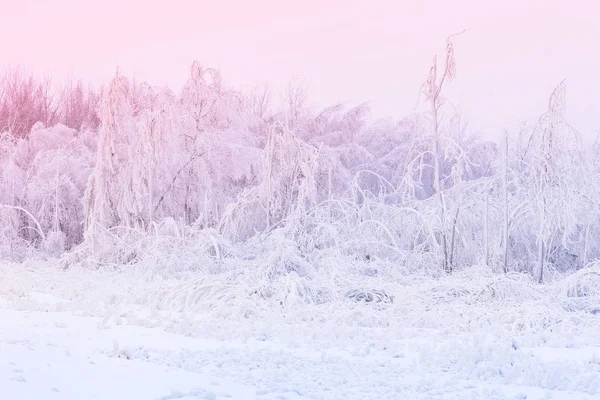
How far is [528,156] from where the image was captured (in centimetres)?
1405

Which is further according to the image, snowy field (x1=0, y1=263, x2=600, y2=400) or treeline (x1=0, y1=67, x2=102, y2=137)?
treeline (x1=0, y1=67, x2=102, y2=137)

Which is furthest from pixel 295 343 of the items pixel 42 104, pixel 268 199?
pixel 42 104

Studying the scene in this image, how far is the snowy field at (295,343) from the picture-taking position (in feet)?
19.1

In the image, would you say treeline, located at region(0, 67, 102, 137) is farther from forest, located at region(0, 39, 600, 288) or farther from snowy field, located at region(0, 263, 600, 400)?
snowy field, located at region(0, 263, 600, 400)

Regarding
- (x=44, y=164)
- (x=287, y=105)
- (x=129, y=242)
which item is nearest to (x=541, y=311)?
(x=129, y=242)

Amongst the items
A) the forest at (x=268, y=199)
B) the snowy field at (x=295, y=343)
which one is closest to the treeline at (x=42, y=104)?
the forest at (x=268, y=199)

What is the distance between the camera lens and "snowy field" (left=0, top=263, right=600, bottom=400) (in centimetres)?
581

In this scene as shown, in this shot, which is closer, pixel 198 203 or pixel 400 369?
pixel 400 369

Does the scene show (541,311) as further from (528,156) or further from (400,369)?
(528,156)

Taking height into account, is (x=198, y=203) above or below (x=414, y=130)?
below

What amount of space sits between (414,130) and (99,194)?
11.2 m

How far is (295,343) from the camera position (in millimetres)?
7609

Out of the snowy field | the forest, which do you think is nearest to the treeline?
the forest

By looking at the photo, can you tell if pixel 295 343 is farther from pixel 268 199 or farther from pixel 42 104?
pixel 42 104
